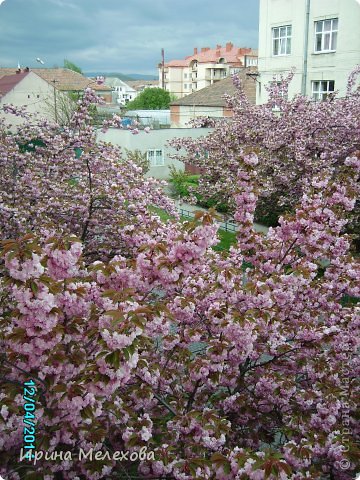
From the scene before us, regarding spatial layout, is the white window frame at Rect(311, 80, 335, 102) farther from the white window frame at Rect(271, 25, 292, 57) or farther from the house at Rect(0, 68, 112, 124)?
the house at Rect(0, 68, 112, 124)

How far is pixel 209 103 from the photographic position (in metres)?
27.4

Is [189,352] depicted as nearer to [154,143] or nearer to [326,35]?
[326,35]

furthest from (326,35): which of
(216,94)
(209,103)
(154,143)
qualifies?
(209,103)

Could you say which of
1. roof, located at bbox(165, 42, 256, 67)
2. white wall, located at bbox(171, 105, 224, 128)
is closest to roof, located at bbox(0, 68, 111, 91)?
white wall, located at bbox(171, 105, 224, 128)

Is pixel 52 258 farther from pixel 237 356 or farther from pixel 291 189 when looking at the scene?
pixel 291 189

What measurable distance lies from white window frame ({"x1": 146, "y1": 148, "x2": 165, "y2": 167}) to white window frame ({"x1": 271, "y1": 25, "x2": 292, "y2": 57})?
6672 millimetres

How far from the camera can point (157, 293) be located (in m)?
3.76

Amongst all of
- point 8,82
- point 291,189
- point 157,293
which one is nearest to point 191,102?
point 8,82

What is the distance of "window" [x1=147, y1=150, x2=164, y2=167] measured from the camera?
915 inches

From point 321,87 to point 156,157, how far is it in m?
8.12

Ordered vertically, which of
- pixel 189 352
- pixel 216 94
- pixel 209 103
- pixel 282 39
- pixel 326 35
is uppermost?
pixel 282 39

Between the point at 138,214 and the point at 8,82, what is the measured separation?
27.7 m

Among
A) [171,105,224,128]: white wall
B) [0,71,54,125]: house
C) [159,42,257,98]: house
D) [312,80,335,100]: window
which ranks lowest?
[171,105,224,128]: white wall

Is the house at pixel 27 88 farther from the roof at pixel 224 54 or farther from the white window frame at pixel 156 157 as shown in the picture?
the roof at pixel 224 54
